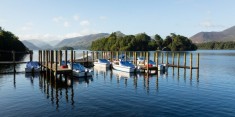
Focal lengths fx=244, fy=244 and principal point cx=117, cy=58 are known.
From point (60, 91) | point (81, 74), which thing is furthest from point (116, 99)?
point (81, 74)

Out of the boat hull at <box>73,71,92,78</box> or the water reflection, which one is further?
the boat hull at <box>73,71,92,78</box>

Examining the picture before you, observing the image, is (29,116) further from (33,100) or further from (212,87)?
(212,87)

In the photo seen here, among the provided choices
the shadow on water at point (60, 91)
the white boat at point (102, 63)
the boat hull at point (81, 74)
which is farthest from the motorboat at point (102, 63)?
the shadow on water at point (60, 91)

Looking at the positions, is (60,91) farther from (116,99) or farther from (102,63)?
(102,63)

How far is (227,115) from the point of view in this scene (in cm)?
2505

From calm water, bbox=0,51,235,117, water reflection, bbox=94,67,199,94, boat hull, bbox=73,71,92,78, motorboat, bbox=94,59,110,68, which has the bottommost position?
calm water, bbox=0,51,235,117

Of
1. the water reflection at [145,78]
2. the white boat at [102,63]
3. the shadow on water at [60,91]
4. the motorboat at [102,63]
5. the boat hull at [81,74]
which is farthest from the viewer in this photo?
the white boat at [102,63]

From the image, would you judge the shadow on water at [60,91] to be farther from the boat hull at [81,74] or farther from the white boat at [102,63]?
the white boat at [102,63]

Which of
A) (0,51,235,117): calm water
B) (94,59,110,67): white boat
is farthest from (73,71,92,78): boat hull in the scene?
(94,59,110,67): white boat

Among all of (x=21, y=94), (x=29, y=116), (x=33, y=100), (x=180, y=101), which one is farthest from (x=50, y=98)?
(x=180, y=101)

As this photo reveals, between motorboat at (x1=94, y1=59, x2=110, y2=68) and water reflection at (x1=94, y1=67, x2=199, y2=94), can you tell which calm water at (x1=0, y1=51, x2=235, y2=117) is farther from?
motorboat at (x1=94, y1=59, x2=110, y2=68)

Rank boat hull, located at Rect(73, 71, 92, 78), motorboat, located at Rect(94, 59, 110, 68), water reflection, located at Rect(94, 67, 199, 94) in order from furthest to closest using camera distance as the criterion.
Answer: motorboat, located at Rect(94, 59, 110, 68) → boat hull, located at Rect(73, 71, 92, 78) → water reflection, located at Rect(94, 67, 199, 94)

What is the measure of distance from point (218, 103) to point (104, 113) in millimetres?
14474

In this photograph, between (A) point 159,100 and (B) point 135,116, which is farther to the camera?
(A) point 159,100
